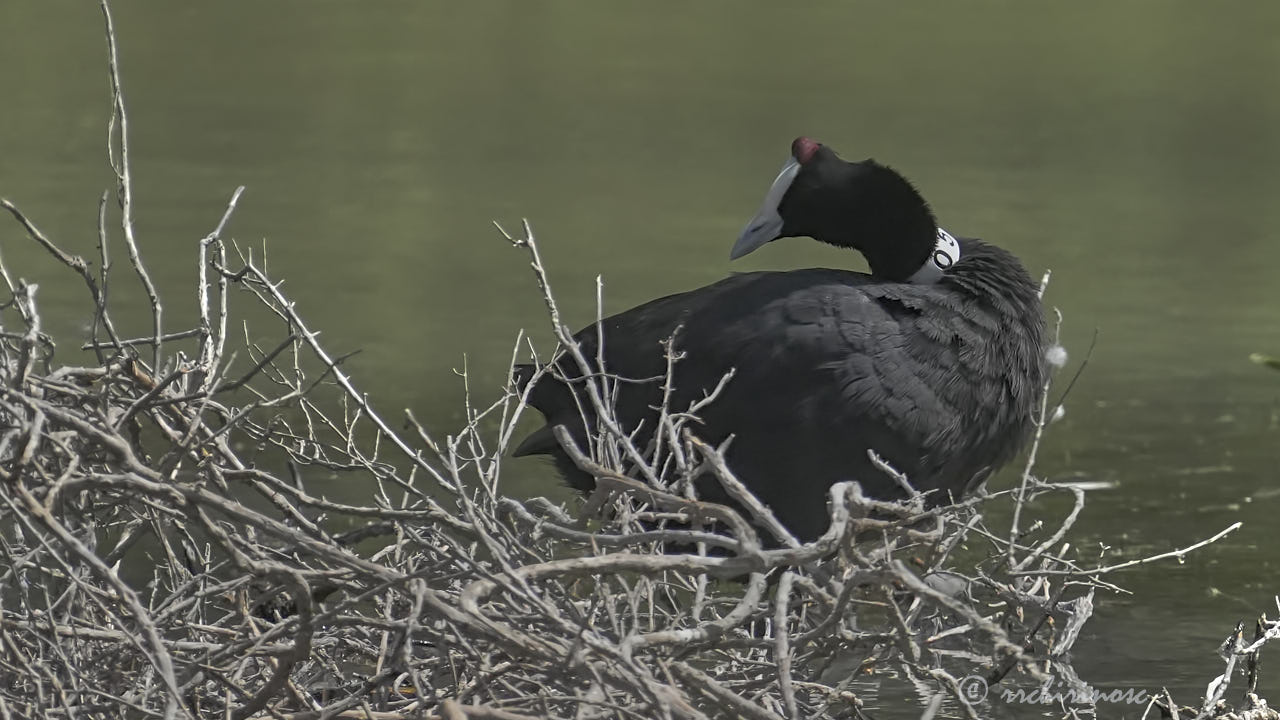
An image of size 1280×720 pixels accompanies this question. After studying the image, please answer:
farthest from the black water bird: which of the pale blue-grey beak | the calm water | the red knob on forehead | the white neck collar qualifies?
the calm water

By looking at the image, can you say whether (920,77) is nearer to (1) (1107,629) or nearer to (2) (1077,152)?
(2) (1077,152)

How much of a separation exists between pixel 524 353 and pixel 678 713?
5.04 metres

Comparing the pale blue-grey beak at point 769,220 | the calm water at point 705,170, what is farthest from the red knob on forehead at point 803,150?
the calm water at point 705,170

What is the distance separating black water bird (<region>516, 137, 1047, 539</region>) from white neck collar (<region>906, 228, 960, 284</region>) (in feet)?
0.23

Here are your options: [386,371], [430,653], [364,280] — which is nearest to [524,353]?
[386,371]

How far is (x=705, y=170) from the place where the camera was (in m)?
12.5

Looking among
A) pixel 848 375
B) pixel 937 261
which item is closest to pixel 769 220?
pixel 937 261

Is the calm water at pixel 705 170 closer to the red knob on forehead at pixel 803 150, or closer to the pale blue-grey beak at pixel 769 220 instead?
the pale blue-grey beak at pixel 769 220

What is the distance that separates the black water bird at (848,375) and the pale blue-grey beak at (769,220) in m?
0.22

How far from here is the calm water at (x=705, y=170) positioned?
7.38m

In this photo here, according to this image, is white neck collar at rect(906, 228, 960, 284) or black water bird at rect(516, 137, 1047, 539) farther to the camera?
white neck collar at rect(906, 228, 960, 284)

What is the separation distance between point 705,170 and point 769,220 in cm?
705

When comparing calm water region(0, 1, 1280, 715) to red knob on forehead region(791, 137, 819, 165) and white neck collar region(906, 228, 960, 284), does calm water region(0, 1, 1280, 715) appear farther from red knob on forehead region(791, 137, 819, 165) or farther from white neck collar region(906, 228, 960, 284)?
red knob on forehead region(791, 137, 819, 165)

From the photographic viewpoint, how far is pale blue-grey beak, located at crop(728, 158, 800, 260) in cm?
543
